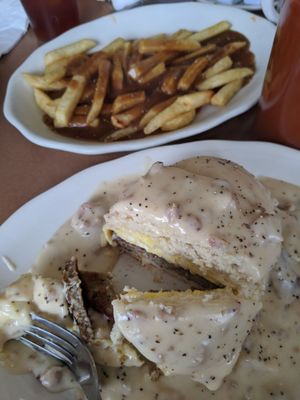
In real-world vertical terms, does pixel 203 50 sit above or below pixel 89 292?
above

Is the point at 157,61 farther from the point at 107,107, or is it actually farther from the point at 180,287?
the point at 180,287

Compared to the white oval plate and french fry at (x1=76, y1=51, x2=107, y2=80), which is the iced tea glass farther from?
the white oval plate

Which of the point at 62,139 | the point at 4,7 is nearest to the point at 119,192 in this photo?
the point at 62,139

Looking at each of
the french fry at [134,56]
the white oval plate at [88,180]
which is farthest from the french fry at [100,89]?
the white oval plate at [88,180]

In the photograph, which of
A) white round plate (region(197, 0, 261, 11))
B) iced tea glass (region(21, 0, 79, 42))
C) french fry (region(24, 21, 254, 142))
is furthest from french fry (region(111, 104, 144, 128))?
white round plate (region(197, 0, 261, 11))

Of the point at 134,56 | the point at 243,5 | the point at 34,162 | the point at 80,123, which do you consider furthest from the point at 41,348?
the point at 243,5

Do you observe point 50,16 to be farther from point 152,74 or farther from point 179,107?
point 179,107
